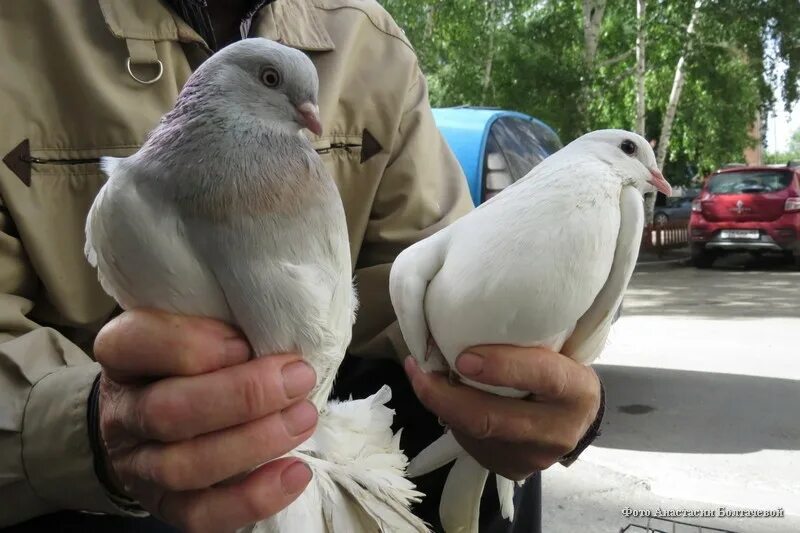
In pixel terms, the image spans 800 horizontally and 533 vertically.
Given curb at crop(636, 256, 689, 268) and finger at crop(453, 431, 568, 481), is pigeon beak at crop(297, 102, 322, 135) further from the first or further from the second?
curb at crop(636, 256, 689, 268)

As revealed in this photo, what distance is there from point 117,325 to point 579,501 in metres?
2.35

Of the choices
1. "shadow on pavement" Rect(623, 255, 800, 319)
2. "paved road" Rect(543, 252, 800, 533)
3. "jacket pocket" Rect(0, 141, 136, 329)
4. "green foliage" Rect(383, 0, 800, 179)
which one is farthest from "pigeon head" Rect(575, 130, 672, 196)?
"green foliage" Rect(383, 0, 800, 179)

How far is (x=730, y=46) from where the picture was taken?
35.0 feet

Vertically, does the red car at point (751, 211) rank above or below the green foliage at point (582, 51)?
below

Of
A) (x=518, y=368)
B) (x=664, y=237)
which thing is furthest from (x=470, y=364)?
(x=664, y=237)

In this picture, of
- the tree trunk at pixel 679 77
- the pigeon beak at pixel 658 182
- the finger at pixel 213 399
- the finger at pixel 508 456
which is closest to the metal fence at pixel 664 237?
the tree trunk at pixel 679 77

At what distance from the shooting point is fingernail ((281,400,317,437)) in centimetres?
82

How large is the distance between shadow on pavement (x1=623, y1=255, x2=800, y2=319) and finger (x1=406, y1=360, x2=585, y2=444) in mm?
5862

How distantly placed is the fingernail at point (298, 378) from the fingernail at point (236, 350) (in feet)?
0.16

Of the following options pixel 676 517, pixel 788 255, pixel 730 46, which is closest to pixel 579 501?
pixel 676 517

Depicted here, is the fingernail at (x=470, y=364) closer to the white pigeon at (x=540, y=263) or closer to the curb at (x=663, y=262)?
the white pigeon at (x=540, y=263)

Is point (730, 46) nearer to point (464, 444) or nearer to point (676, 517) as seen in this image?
point (676, 517)

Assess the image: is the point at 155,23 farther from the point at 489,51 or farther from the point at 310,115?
the point at 489,51

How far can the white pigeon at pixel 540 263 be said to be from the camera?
916 millimetres
